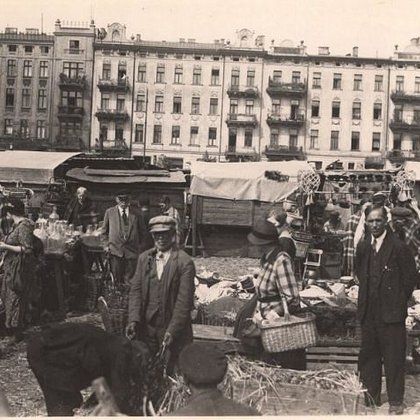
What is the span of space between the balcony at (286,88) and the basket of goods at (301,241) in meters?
33.1

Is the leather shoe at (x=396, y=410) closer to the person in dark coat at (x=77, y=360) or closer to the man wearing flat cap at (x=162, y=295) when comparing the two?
the man wearing flat cap at (x=162, y=295)

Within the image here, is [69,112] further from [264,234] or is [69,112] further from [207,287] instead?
[264,234]

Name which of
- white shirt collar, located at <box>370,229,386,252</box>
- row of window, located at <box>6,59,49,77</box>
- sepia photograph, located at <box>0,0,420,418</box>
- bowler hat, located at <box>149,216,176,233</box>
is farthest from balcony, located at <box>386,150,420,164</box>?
bowler hat, located at <box>149,216,176,233</box>

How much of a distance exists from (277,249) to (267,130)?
4009 centimetres

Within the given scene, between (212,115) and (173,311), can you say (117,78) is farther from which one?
(173,311)

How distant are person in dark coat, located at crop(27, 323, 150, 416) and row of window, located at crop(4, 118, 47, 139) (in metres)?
39.9

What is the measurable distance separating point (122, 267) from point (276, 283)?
147 inches

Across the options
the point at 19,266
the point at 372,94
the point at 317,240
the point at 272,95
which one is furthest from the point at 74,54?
the point at 19,266

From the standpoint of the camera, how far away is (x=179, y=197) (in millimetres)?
14055

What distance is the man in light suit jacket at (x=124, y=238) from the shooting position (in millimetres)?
7539

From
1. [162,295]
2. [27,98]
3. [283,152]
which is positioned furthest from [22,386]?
[27,98]

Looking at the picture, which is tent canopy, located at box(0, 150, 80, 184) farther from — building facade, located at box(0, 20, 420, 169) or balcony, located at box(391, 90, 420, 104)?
balcony, located at box(391, 90, 420, 104)

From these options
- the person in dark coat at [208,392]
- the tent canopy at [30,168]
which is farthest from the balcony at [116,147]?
the person in dark coat at [208,392]

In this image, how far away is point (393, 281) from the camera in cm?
413
